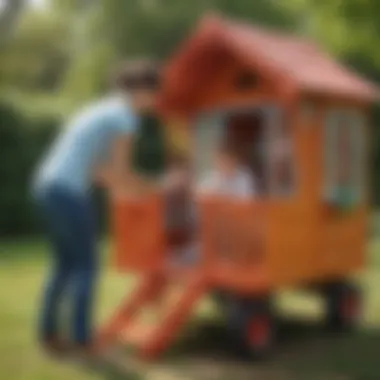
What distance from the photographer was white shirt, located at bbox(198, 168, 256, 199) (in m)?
1.33

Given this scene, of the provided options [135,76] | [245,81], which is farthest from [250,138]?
[135,76]

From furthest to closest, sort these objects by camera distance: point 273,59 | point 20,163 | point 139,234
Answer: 1. point 20,163
2. point 139,234
3. point 273,59

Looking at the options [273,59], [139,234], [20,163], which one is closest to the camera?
[273,59]

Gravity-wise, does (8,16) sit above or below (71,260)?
above

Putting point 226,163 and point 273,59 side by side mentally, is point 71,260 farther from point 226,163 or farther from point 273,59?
point 273,59

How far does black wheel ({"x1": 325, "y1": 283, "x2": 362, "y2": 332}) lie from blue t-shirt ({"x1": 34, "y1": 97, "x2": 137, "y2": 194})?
35 centimetres

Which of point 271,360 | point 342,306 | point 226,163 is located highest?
point 226,163

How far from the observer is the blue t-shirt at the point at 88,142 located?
1279mm

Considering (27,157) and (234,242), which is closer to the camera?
(234,242)

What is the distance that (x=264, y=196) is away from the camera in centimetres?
135

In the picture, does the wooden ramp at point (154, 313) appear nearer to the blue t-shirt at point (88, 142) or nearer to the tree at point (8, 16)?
the blue t-shirt at point (88, 142)

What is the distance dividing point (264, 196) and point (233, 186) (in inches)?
1.7

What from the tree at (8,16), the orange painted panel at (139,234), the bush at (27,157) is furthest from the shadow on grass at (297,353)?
the tree at (8,16)

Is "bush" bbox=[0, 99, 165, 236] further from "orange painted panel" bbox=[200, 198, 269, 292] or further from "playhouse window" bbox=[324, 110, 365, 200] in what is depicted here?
"playhouse window" bbox=[324, 110, 365, 200]
